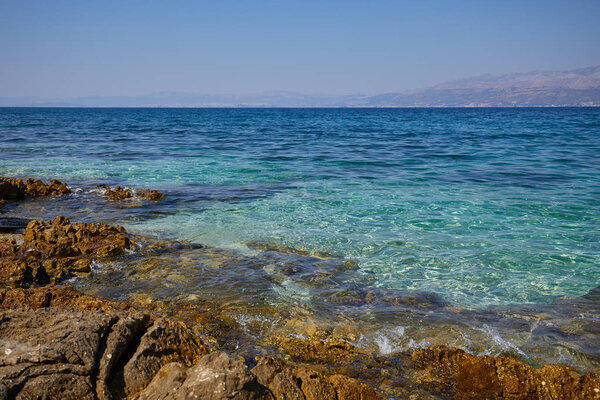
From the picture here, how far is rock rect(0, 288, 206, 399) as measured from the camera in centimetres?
307

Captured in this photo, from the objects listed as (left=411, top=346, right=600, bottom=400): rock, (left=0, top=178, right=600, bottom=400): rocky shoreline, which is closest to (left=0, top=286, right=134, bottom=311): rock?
(left=0, top=178, right=600, bottom=400): rocky shoreline

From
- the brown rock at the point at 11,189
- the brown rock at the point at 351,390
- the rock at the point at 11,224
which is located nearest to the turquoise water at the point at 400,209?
the rock at the point at 11,224

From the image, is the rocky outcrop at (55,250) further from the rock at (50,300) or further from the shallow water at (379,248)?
the rock at (50,300)

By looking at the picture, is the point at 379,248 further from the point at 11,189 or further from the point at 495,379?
the point at 11,189

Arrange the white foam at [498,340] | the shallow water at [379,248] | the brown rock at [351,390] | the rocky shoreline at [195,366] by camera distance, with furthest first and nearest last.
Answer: the shallow water at [379,248] → the white foam at [498,340] → the brown rock at [351,390] → the rocky shoreline at [195,366]

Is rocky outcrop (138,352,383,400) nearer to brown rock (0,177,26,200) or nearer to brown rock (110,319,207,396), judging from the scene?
brown rock (110,319,207,396)

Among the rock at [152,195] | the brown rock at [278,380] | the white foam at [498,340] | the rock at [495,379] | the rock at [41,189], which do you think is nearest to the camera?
the brown rock at [278,380]

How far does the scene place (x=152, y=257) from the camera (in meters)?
7.43

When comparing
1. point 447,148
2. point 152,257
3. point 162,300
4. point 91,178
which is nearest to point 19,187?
point 91,178

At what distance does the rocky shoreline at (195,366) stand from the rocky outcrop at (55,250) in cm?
148

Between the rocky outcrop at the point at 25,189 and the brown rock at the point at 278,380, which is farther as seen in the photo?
the rocky outcrop at the point at 25,189

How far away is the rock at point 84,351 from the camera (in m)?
3.07

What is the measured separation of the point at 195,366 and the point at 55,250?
5.11 m

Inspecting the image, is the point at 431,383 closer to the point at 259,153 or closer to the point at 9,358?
the point at 9,358
